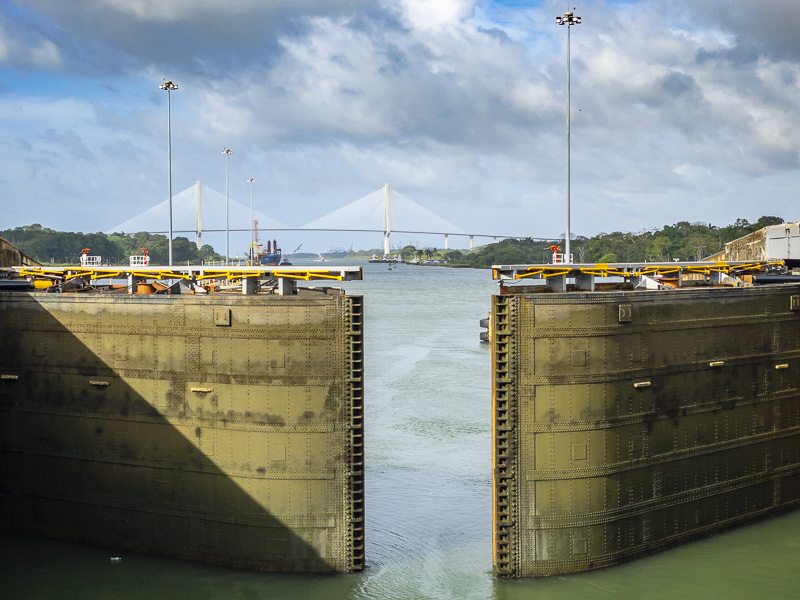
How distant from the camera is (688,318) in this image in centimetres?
2100

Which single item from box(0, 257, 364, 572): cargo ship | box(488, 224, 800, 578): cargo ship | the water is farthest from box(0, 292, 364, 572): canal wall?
box(488, 224, 800, 578): cargo ship

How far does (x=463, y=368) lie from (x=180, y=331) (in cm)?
3338

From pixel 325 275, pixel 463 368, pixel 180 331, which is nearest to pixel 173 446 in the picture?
pixel 180 331

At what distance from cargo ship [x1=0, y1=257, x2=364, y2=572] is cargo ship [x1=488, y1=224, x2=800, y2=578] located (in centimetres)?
349

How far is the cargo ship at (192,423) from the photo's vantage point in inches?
758

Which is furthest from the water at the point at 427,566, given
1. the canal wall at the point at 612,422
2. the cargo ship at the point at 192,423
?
the canal wall at the point at 612,422

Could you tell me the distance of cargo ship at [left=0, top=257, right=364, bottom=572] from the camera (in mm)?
19250

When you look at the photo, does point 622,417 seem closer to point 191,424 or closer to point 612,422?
point 612,422

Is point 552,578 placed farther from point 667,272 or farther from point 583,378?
point 667,272

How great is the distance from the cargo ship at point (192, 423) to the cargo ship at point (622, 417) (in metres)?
3.49

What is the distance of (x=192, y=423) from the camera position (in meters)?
19.9

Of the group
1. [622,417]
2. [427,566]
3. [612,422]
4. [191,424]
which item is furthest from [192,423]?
[622,417]

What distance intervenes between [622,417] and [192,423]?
975 centimetres

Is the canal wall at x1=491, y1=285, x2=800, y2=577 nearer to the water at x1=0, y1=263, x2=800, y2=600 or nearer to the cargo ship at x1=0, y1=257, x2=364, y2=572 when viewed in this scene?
the water at x1=0, y1=263, x2=800, y2=600
